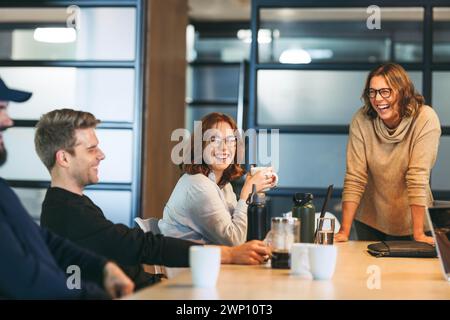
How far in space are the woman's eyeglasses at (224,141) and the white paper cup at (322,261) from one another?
951mm

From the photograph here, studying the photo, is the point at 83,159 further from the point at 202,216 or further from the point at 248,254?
the point at 202,216

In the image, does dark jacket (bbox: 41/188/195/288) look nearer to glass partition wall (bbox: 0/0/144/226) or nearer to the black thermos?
the black thermos

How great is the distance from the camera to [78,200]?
2010 millimetres

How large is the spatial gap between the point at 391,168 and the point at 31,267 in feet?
5.74

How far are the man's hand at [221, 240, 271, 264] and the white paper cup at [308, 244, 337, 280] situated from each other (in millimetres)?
298

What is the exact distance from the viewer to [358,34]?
716 cm

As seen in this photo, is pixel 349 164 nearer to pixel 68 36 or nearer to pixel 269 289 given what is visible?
pixel 269 289

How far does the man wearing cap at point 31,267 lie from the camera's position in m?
1.58

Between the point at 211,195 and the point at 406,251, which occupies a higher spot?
the point at 211,195

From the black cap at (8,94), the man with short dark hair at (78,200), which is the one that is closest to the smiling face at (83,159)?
the man with short dark hair at (78,200)

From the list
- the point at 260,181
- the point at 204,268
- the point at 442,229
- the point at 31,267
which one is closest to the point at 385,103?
the point at 260,181

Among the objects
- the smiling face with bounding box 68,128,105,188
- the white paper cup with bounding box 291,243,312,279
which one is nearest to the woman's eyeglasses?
the smiling face with bounding box 68,128,105,188
